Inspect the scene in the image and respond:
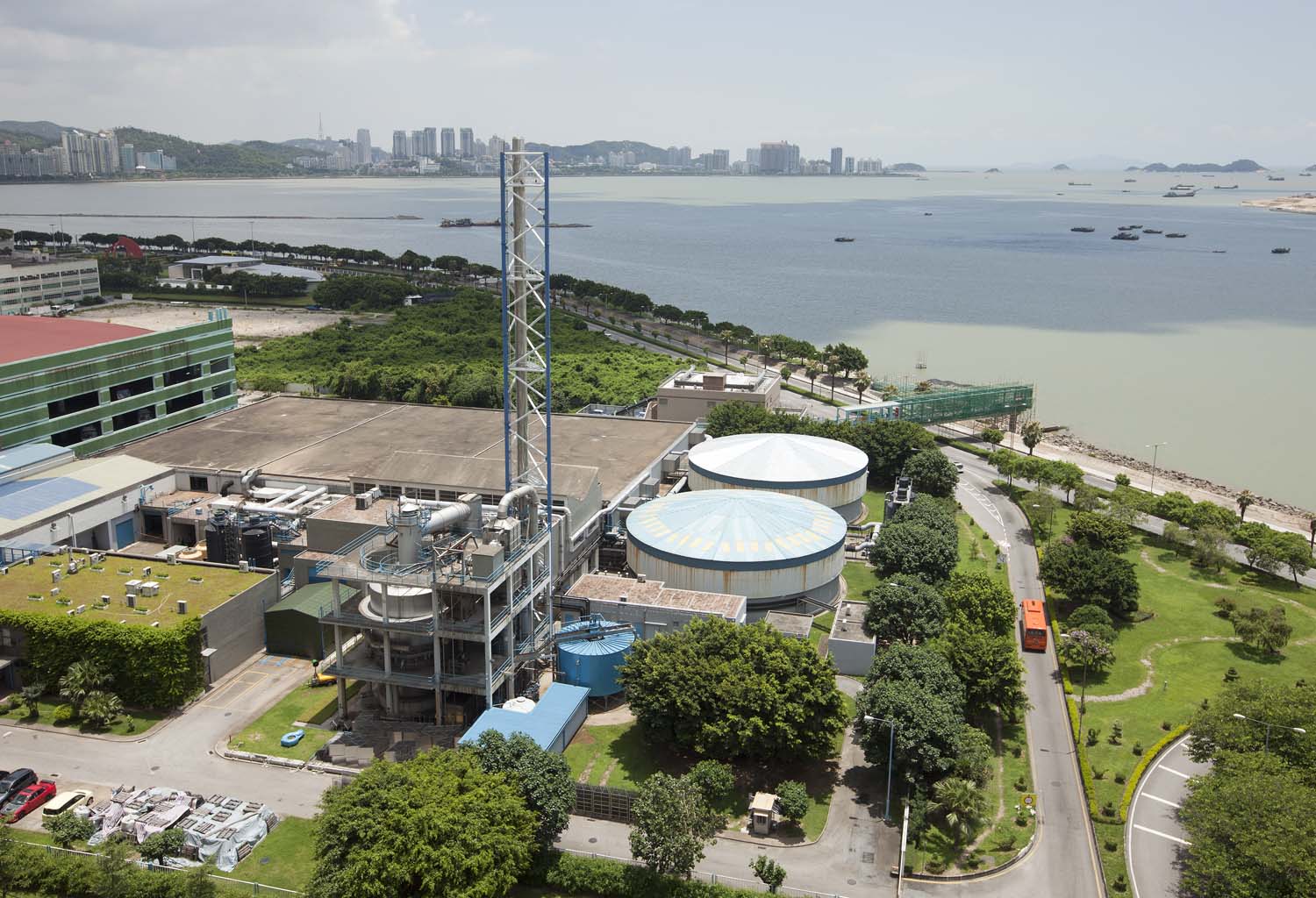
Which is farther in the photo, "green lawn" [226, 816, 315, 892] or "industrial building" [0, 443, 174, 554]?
"industrial building" [0, 443, 174, 554]

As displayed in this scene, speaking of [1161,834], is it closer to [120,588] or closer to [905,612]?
[905,612]

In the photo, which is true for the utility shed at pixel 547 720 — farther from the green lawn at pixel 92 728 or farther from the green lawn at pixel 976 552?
the green lawn at pixel 976 552

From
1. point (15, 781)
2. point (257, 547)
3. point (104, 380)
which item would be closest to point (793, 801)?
point (15, 781)

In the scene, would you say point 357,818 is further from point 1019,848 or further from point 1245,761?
point 1245,761

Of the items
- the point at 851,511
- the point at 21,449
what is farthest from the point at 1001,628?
the point at 21,449

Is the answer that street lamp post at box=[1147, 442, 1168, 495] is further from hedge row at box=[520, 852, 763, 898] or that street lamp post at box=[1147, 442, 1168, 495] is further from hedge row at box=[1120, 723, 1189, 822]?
hedge row at box=[520, 852, 763, 898]

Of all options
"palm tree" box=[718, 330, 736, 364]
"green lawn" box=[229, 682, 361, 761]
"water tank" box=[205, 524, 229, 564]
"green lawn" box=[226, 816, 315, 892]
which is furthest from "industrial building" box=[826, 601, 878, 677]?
"palm tree" box=[718, 330, 736, 364]
